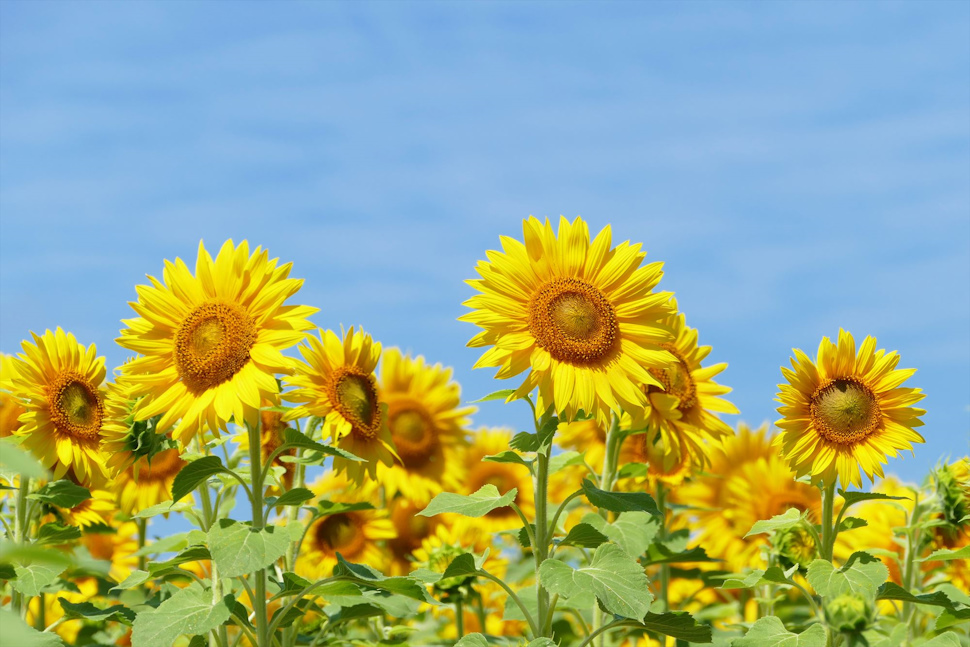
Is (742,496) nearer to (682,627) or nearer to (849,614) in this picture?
(682,627)

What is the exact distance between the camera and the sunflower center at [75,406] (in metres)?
4.46

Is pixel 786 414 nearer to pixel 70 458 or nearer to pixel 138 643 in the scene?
pixel 138 643

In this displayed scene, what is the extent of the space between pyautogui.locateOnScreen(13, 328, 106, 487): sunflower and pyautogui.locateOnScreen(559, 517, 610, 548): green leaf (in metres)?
2.08

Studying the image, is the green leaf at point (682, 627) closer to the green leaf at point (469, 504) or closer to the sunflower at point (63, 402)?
the green leaf at point (469, 504)

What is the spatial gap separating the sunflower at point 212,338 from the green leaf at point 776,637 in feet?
6.40

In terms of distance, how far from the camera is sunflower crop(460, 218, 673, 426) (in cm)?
367

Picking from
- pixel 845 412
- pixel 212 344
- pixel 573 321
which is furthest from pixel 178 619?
pixel 845 412

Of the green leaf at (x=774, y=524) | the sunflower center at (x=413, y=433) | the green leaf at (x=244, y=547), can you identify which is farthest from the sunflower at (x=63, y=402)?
the green leaf at (x=774, y=524)

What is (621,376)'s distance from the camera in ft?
12.5

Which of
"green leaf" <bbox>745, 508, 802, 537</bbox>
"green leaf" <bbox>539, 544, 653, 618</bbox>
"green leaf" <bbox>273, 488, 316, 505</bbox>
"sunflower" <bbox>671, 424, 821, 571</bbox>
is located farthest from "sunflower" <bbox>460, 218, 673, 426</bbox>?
"sunflower" <bbox>671, 424, 821, 571</bbox>

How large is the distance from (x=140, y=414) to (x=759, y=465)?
12.8 ft

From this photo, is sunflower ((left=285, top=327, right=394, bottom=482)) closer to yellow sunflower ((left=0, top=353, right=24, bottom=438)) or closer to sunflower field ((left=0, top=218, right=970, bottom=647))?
sunflower field ((left=0, top=218, right=970, bottom=647))

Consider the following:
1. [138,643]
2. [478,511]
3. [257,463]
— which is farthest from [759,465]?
[138,643]

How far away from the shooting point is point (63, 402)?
4.49m
